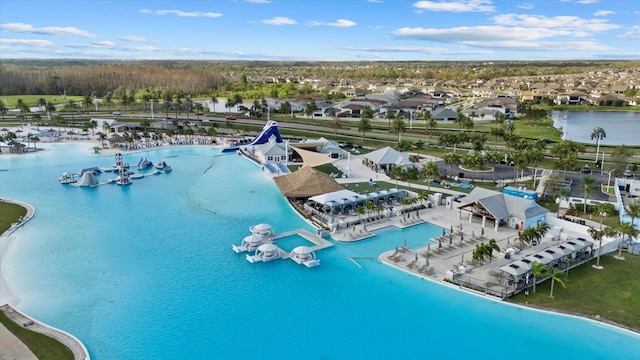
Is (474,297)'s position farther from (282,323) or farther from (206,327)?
(206,327)

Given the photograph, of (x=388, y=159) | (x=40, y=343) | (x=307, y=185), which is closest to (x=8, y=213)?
(x=40, y=343)

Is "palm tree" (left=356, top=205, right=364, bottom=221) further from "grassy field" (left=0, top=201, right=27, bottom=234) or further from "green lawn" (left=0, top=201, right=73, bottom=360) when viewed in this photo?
"grassy field" (left=0, top=201, right=27, bottom=234)

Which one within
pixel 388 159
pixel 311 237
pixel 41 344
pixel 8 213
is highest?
pixel 388 159

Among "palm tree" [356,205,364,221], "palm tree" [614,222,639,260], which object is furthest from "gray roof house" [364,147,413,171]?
"palm tree" [614,222,639,260]

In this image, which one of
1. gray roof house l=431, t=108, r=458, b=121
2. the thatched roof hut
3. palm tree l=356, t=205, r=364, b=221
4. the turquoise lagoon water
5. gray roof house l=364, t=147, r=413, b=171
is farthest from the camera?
gray roof house l=431, t=108, r=458, b=121

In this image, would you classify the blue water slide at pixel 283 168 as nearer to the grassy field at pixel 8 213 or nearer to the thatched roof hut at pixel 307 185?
the thatched roof hut at pixel 307 185

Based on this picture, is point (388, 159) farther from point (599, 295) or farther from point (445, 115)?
point (445, 115)

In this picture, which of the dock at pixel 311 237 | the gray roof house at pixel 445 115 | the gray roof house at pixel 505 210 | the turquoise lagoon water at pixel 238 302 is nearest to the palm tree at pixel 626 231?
the gray roof house at pixel 505 210
